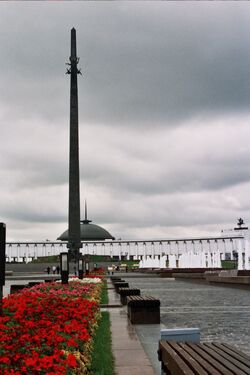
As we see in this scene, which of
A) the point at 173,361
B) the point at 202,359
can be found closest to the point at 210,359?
the point at 202,359

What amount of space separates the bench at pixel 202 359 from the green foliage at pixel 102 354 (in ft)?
3.22

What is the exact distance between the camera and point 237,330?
398 inches

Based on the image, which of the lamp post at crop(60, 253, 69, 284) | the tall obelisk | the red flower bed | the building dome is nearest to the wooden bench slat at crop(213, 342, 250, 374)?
the red flower bed

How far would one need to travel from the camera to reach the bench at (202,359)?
4.07m

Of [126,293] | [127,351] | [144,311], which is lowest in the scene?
[127,351]

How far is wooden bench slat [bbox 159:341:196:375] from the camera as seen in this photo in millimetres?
4195

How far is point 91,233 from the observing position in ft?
514

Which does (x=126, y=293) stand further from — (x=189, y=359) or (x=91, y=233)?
(x=91, y=233)

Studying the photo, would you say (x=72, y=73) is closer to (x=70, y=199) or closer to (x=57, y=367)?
(x=70, y=199)

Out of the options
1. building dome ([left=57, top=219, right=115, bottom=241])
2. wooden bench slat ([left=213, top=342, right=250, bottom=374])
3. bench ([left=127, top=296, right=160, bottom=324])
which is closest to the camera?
wooden bench slat ([left=213, top=342, right=250, bottom=374])

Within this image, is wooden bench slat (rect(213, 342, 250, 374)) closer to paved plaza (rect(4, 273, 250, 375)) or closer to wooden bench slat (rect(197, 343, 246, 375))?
wooden bench slat (rect(197, 343, 246, 375))

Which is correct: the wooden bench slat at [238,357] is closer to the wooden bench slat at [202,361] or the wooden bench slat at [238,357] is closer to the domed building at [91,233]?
the wooden bench slat at [202,361]

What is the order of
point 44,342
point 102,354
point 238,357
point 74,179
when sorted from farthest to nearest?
point 74,179, point 102,354, point 44,342, point 238,357

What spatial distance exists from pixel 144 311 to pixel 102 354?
411 cm
